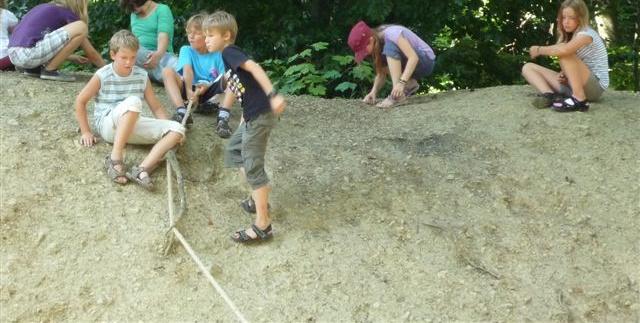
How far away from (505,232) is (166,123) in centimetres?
224

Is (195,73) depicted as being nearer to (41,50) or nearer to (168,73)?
(168,73)

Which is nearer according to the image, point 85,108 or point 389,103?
point 85,108

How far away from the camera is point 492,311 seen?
11.8ft

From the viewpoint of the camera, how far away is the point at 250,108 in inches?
144

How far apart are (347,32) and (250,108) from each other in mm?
3746

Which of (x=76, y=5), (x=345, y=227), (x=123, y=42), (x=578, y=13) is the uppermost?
(x=578, y=13)

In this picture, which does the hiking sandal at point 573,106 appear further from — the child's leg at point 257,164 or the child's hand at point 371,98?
the child's leg at point 257,164

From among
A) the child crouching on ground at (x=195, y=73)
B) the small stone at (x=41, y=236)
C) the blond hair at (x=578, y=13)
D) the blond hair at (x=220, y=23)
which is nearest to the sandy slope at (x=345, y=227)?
the small stone at (x=41, y=236)

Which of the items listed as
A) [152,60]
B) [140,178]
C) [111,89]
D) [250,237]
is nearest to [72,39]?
[152,60]

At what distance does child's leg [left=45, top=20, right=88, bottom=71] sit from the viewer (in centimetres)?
513

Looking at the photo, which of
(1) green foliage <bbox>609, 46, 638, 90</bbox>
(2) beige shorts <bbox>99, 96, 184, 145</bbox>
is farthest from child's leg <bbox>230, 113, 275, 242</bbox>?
(1) green foliage <bbox>609, 46, 638, 90</bbox>

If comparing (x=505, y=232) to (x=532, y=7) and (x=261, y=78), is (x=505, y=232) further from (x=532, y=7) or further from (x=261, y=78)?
(x=532, y=7)

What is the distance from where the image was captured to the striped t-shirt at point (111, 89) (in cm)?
427

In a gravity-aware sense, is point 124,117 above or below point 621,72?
→ above
